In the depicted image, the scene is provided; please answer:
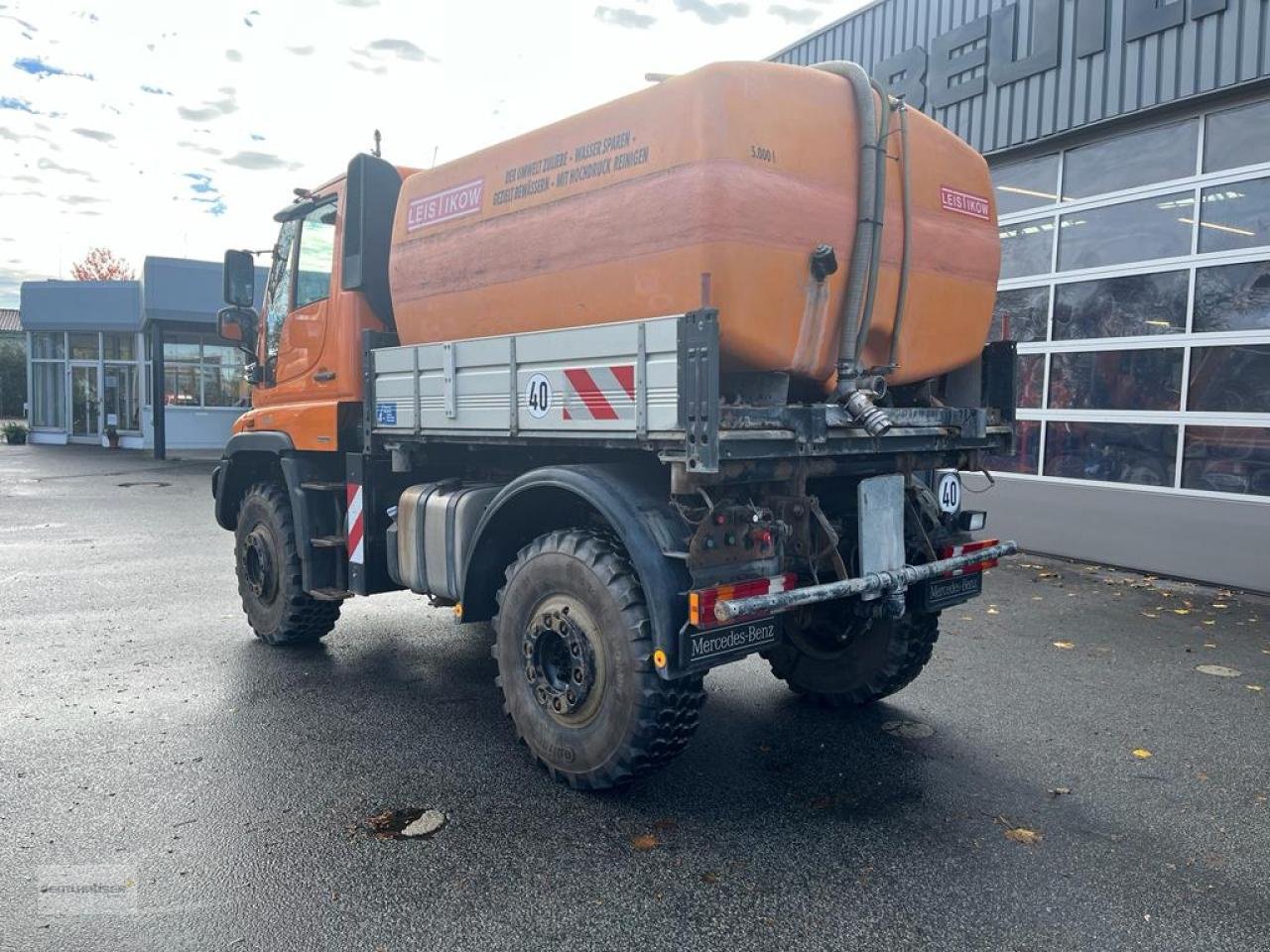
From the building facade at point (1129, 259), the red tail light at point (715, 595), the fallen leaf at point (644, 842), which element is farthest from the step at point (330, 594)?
the building facade at point (1129, 259)

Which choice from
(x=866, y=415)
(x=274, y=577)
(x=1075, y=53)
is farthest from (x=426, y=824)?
(x=1075, y=53)

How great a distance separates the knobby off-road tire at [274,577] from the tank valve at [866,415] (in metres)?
Result: 3.89

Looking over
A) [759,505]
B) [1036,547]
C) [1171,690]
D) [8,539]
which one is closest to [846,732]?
[759,505]

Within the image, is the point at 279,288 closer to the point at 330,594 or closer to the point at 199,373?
the point at 330,594

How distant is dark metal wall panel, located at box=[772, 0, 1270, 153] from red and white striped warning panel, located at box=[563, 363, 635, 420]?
7.62m

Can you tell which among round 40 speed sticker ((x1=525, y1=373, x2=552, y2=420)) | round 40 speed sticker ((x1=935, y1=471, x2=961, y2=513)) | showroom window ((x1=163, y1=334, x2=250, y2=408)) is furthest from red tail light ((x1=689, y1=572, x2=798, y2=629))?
showroom window ((x1=163, y1=334, x2=250, y2=408))

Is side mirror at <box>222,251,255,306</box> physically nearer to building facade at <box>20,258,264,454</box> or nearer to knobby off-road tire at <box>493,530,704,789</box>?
knobby off-road tire at <box>493,530,704,789</box>

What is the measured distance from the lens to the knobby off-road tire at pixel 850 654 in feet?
16.1

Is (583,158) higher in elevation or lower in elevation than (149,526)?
higher

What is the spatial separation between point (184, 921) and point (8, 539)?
401 inches

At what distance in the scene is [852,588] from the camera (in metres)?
3.91

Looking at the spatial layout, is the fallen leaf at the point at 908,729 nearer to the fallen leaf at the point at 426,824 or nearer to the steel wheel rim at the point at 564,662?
Result: the steel wheel rim at the point at 564,662

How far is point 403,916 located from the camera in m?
3.03

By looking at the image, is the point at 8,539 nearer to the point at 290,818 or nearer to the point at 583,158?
the point at 290,818
